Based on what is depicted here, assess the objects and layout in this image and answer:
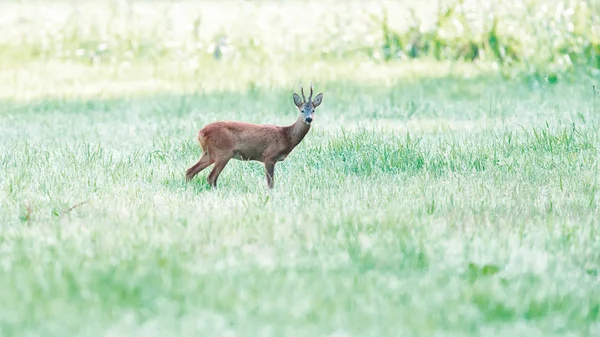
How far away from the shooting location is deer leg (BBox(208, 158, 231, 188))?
8531 millimetres

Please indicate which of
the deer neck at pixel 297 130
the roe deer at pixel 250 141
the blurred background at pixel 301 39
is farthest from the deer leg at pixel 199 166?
the blurred background at pixel 301 39

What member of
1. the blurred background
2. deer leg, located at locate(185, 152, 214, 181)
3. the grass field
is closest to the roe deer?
deer leg, located at locate(185, 152, 214, 181)

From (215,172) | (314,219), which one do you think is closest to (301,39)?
(215,172)

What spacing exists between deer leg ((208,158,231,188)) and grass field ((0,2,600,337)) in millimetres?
61

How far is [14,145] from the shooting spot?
10.6 m

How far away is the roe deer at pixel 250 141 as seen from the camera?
851 cm

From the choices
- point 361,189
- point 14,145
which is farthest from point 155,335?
point 14,145

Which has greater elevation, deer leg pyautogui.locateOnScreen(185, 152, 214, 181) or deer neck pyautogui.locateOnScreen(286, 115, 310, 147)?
deer neck pyautogui.locateOnScreen(286, 115, 310, 147)

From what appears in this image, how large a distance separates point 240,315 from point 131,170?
4195 millimetres

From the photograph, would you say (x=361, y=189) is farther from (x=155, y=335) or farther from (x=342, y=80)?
(x=342, y=80)

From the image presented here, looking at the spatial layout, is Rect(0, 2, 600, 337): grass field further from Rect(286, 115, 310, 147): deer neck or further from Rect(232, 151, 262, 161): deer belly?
Rect(286, 115, 310, 147): deer neck

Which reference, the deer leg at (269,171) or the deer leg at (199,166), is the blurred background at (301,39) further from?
the deer leg at (269,171)

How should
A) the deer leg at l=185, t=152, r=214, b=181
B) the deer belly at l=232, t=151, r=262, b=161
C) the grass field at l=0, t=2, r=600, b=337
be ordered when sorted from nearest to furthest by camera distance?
the grass field at l=0, t=2, r=600, b=337
the deer belly at l=232, t=151, r=262, b=161
the deer leg at l=185, t=152, r=214, b=181

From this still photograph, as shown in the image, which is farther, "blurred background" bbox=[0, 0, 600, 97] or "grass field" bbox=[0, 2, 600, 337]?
"blurred background" bbox=[0, 0, 600, 97]
